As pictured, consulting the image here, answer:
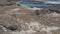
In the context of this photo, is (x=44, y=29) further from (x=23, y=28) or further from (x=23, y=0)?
(x=23, y=0)

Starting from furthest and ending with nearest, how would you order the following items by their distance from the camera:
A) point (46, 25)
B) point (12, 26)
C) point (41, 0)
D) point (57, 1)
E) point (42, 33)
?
point (41, 0) < point (57, 1) < point (46, 25) < point (12, 26) < point (42, 33)

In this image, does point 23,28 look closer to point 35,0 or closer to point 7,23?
point 7,23

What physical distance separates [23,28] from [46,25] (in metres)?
1.10

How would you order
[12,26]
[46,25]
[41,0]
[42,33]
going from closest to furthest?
[42,33], [12,26], [46,25], [41,0]

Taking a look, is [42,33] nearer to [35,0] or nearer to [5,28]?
[5,28]

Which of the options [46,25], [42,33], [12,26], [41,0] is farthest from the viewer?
[41,0]

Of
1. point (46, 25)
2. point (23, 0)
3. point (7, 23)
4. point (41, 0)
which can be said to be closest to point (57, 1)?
point (41, 0)

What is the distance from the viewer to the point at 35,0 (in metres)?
17.8

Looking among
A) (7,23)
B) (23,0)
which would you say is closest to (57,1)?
(23,0)

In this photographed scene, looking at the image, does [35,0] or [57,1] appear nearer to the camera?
[57,1]

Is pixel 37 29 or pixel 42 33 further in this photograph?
pixel 37 29

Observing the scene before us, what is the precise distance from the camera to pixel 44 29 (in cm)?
592

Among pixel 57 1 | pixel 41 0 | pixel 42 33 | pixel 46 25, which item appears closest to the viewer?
pixel 42 33

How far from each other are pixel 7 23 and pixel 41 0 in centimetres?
1183
